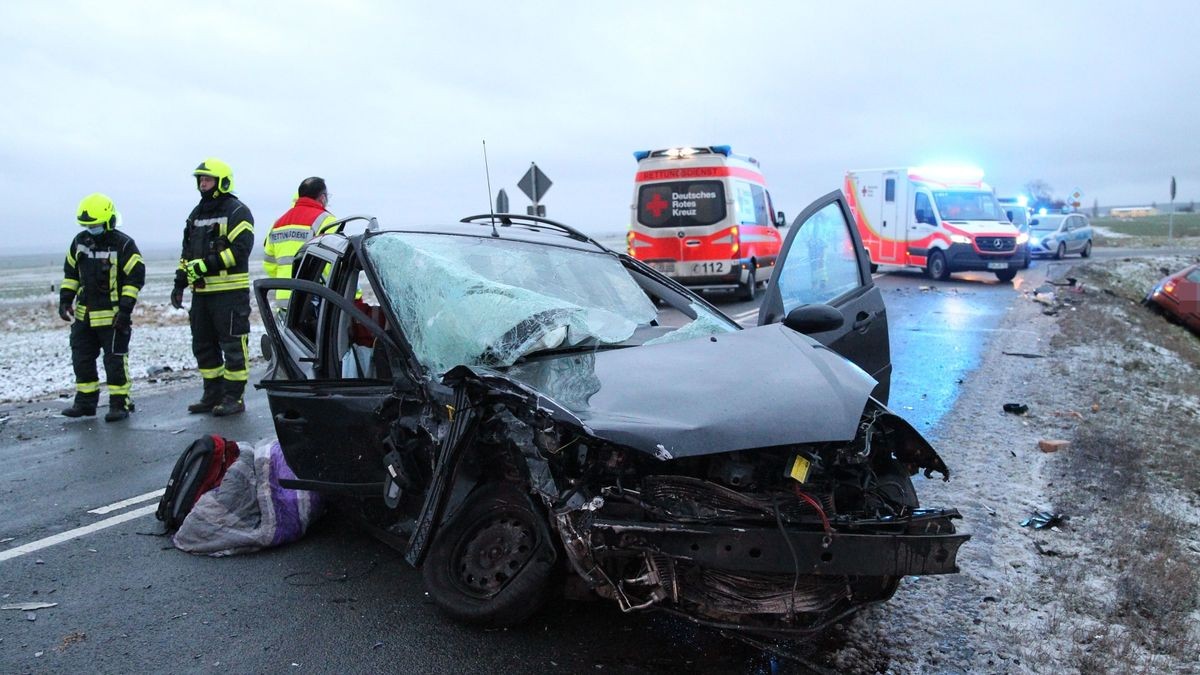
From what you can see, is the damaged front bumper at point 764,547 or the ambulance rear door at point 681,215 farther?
the ambulance rear door at point 681,215

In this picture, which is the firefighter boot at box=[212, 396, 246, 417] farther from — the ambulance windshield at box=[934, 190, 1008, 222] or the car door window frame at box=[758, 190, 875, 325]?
the ambulance windshield at box=[934, 190, 1008, 222]

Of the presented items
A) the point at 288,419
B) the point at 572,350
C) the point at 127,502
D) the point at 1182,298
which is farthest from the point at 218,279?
the point at 1182,298

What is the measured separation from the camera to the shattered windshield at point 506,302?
3352 millimetres

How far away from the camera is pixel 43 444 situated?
Result: 252 inches

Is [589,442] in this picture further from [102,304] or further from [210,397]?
[102,304]

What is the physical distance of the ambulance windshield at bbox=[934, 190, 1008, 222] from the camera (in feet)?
63.8

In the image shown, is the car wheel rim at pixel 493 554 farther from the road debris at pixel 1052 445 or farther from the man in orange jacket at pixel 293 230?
the man in orange jacket at pixel 293 230

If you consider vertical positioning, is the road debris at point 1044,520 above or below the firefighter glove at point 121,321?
below

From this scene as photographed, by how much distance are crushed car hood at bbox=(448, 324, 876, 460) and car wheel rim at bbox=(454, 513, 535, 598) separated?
53 cm

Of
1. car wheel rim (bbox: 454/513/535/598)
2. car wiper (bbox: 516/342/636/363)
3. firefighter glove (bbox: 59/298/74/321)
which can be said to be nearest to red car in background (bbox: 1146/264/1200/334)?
car wiper (bbox: 516/342/636/363)

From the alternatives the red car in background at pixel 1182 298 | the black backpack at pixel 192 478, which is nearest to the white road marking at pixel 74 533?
the black backpack at pixel 192 478

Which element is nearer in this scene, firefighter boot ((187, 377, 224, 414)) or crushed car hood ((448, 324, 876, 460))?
crushed car hood ((448, 324, 876, 460))

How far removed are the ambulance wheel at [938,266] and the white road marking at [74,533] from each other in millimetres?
17917

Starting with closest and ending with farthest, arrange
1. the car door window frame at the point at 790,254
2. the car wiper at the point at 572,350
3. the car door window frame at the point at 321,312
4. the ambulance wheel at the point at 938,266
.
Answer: the car wiper at the point at 572,350, the car door window frame at the point at 321,312, the car door window frame at the point at 790,254, the ambulance wheel at the point at 938,266
